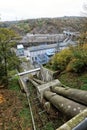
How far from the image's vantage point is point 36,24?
207 feet

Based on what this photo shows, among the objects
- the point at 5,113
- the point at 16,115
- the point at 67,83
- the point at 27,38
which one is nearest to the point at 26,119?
the point at 16,115

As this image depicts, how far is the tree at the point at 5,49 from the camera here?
1488 centimetres

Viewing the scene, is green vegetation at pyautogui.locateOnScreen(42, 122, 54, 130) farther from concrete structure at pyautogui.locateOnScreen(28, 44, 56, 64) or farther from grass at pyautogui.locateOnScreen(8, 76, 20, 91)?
concrete structure at pyautogui.locateOnScreen(28, 44, 56, 64)

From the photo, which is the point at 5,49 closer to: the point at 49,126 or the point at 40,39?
the point at 49,126

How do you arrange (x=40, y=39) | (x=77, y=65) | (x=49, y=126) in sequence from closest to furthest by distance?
(x=49, y=126)
(x=77, y=65)
(x=40, y=39)

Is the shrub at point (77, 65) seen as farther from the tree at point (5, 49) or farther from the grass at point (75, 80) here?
the tree at point (5, 49)

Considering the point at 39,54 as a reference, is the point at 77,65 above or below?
above

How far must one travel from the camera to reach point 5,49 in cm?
1503

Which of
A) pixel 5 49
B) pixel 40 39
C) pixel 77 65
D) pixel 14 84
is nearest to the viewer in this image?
pixel 77 65

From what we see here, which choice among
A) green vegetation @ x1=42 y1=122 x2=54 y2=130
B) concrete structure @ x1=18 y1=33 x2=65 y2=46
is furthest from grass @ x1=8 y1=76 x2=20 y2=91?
concrete structure @ x1=18 y1=33 x2=65 y2=46

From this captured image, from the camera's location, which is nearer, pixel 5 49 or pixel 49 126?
pixel 49 126

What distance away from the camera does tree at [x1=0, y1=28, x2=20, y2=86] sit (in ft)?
48.8

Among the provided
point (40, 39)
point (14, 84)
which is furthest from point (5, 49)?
point (40, 39)

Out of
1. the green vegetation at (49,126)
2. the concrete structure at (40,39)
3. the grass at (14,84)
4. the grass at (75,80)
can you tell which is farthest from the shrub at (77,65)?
the concrete structure at (40,39)
